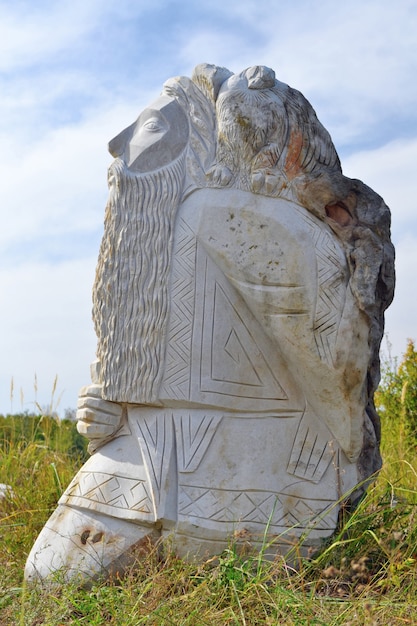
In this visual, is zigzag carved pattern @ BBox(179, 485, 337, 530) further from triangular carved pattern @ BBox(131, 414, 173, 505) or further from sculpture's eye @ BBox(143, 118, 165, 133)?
sculpture's eye @ BBox(143, 118, 165, 133)

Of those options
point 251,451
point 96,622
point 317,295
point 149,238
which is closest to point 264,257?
point 317,295

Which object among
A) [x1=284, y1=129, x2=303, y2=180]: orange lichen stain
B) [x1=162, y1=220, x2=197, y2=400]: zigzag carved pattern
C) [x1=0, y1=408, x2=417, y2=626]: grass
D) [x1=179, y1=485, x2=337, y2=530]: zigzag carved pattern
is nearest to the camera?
[x1=0, y1=408, x2=417, y2=626]: grass

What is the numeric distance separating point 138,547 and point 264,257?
1279mm

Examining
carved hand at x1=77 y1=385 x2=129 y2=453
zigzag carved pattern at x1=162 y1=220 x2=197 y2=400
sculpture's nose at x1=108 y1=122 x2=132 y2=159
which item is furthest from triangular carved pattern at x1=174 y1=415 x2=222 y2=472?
sculpture's nose at x1=108 y1=122 x2=132 y2=159

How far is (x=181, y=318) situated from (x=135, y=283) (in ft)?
0.82

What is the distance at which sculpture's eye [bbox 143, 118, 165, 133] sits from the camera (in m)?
3.75

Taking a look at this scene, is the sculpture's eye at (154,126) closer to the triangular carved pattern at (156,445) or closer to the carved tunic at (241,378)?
the carved tunic at (241,378)

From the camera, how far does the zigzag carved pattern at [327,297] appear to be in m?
3.52

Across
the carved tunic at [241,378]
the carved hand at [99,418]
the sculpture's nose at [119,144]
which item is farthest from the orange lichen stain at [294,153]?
the carved hand at [99,418]

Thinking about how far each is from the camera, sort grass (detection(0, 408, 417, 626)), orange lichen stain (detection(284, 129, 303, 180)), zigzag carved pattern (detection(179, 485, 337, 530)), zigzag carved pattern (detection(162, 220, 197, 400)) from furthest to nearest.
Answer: orange lichen stain (detection(284, 129, 303, 180)) < zigzag carved pattern (detection(162, 220, 197, 400)) < zigzag carved pattern (detection(179, 485, 337, 530)) < grass (detection(0, 408, 417, 626))

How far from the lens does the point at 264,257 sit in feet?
11.6

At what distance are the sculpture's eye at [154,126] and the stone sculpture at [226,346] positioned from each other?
1.8 inches

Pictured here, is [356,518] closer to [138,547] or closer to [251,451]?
[251,451]

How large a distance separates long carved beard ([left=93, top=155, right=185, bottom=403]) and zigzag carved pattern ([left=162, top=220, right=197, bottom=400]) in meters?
0.03
